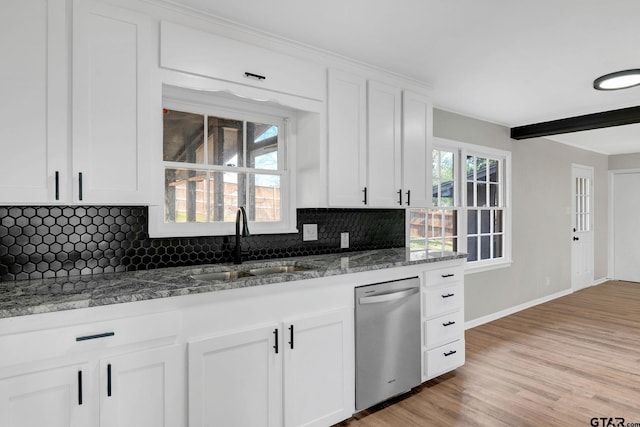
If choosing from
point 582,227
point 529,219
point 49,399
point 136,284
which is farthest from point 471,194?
point 49,399

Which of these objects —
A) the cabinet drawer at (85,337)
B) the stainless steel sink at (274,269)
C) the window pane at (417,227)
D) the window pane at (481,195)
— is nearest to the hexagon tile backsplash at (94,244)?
the stainless steel sink at (274,269)

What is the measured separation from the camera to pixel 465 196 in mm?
4227

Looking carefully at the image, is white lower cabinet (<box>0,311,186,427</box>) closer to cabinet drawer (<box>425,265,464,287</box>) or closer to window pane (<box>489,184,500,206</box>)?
cabinet drawer (<box>425,265,464,287</box>)

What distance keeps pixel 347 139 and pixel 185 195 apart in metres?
1.23

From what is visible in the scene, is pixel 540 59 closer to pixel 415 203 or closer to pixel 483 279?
pixel 415 203

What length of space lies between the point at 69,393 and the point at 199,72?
5.52ft

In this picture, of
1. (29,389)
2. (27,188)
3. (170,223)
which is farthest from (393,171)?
(29,389)

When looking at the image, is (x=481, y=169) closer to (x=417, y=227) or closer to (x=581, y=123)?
(x=581, y=123)

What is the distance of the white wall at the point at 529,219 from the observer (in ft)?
14.0

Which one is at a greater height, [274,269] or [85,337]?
[274,269]

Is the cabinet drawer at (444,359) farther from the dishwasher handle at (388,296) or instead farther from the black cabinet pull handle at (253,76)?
the black cabinet pull handle at (253,76)

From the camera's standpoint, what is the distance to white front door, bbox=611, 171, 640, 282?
6.79 meters

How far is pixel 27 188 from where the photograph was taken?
166 cm

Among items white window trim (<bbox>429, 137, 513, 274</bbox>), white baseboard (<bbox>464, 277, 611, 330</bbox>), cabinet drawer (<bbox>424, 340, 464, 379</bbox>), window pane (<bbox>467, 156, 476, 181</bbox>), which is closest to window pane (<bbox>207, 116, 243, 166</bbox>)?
cabinet drawer (<bbox>424, 340, 464, 379</bbox>)
